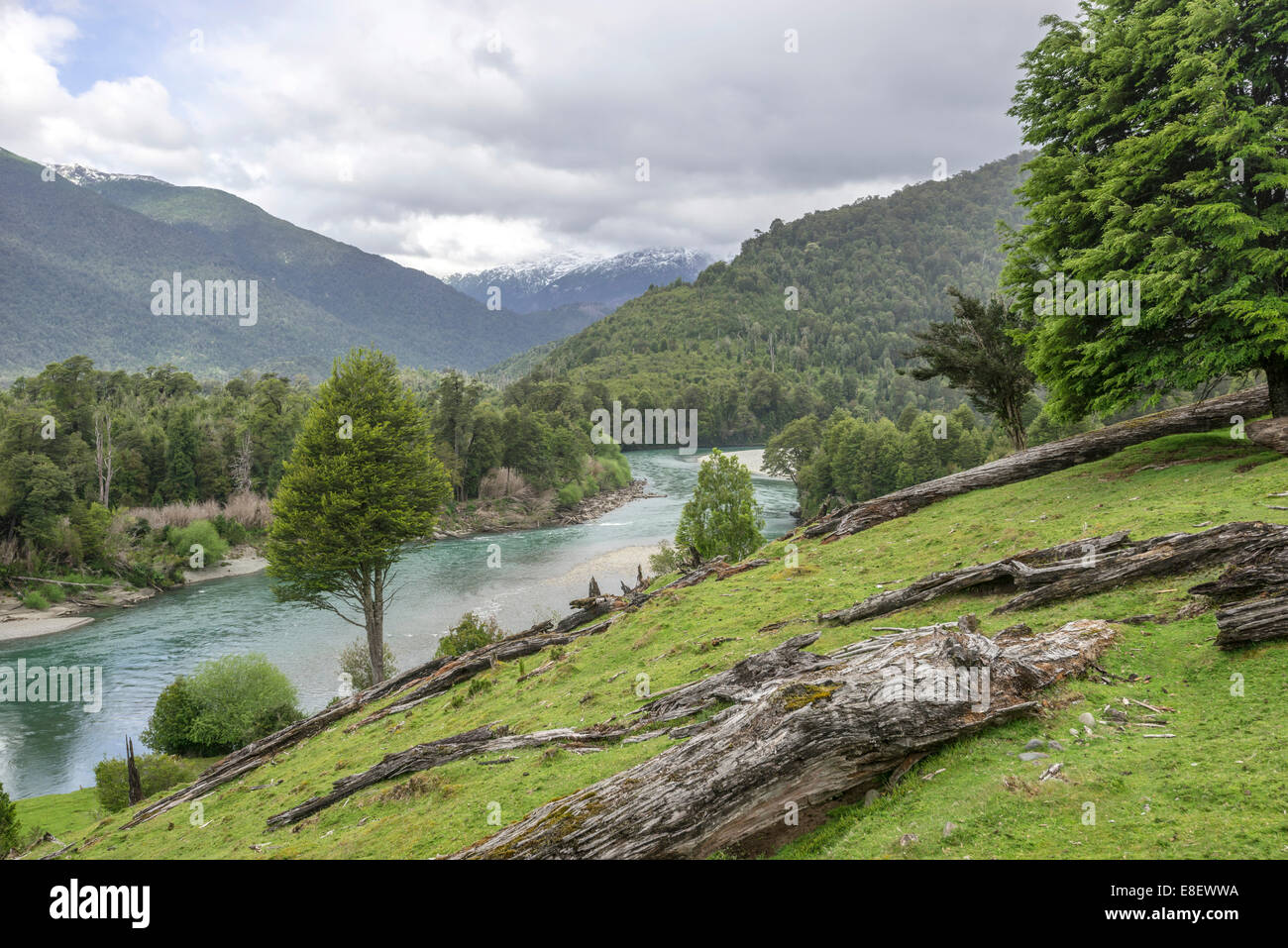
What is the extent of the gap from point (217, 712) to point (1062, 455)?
42.2 metres

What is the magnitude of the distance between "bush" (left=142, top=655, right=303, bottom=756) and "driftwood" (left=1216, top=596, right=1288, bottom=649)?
127ft

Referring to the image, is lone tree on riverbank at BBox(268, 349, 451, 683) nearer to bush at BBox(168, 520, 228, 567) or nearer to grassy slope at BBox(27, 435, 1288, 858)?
grassy slope at BBox(27, 435, 1288, 858)

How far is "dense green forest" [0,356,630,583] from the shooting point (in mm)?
69312

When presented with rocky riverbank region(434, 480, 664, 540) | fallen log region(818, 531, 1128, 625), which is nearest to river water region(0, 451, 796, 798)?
rocky riverbank region(434, 480, 664, 540)

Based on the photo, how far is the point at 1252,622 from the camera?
10.8m

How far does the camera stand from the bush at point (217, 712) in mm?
34281

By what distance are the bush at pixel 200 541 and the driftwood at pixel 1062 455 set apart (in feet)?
259

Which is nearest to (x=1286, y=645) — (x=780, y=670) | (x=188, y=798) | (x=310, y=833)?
(x=780, y=670)

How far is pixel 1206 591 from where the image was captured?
12445 mm

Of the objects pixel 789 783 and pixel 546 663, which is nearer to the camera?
pixel 789 783

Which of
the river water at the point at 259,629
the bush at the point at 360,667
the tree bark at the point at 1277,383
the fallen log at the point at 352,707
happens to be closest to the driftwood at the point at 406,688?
the fallen log at the point at 352,707

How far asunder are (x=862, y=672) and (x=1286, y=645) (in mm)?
6492

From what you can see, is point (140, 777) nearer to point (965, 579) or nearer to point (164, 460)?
point (965, 579)
